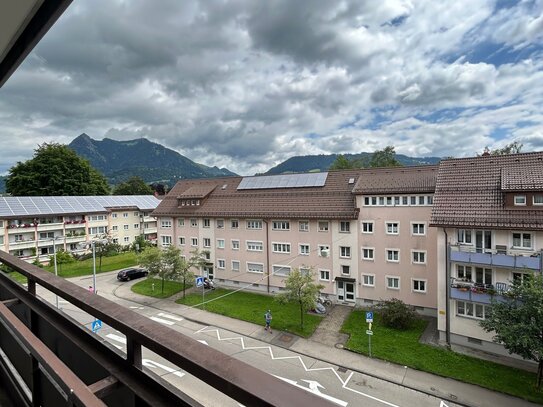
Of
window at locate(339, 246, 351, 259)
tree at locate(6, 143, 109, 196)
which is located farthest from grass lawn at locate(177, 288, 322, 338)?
tree at locate(6, 143, 109, 196)

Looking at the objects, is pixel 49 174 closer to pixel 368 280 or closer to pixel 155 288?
pixel 155 288

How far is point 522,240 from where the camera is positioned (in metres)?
12.8

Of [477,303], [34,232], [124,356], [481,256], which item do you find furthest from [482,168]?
[34,232]

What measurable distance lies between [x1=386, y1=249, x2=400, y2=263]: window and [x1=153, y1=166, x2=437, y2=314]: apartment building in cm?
6

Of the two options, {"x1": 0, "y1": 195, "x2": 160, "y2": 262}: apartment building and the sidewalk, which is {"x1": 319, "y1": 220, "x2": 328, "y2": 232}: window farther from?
{"x1": 0, "y1": 195, "x2": 160, "y2": 262}: apartment building

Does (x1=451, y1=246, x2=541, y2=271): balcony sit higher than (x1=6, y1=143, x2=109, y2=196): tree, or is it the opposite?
(x1=6, y1=143, x2=109, y2=196): tree

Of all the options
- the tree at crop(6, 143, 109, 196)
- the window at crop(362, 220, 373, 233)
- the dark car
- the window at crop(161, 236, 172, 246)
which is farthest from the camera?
the tree at crop(6, 143, 109, 196)

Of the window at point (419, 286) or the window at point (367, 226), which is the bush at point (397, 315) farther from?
the window at point (367, 226)

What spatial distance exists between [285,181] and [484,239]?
1368cm

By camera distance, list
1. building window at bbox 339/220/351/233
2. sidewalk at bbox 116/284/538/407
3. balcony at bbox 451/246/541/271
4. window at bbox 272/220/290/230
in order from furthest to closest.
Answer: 1. window at bbox 272/220/290/230
2. building window at bbox 339/220/351/233
3. balcony at bbox 451/246/541/271
4. sidewalk at bbox 116/284/538/407

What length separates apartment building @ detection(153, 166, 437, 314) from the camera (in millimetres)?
17578

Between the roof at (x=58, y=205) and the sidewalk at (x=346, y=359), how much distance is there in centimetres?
1857

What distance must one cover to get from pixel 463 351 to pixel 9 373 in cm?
1622

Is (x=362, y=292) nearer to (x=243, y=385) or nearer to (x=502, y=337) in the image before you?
(x=502, y=337)
